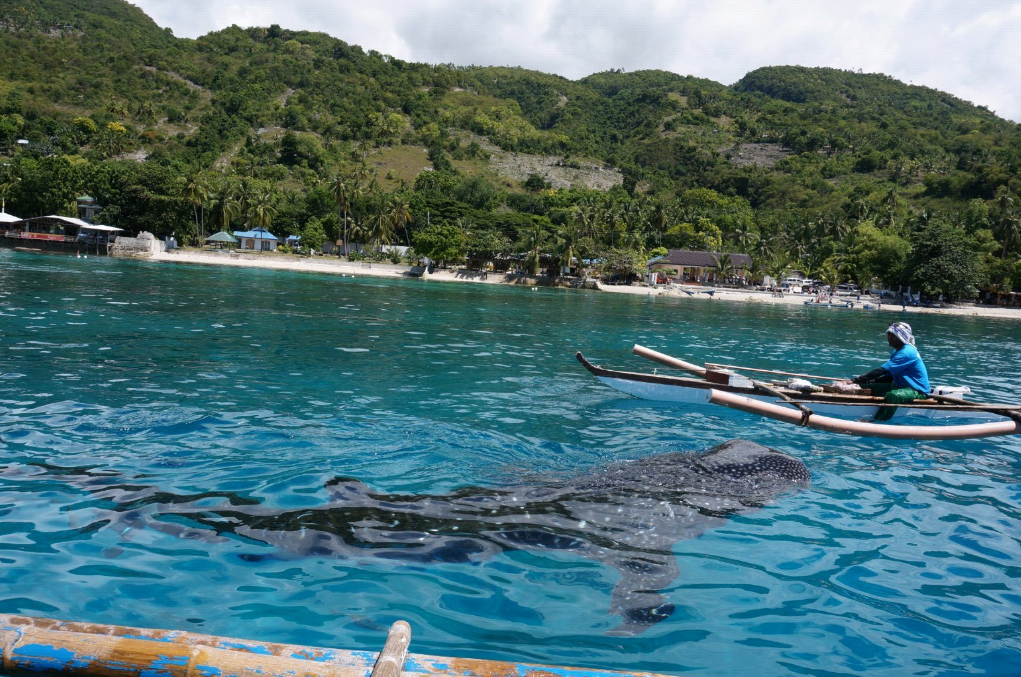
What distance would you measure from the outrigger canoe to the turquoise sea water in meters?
0.53

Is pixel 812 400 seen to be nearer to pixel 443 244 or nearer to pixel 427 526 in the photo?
pixel 427 526

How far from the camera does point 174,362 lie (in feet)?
50.2

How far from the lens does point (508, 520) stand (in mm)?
6887

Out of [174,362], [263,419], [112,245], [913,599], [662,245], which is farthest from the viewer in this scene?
[662,245]

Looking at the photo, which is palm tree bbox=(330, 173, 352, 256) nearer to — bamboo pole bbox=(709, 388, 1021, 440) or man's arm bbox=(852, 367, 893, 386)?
man's arm bbox=(852, 367, 893, 386)

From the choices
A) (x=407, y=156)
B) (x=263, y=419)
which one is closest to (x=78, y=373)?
(x=263, y=419)

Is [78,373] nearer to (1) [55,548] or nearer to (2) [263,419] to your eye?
(2) [263,419]

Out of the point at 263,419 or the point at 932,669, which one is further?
the point at 263,419

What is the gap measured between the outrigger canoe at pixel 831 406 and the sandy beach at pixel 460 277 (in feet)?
202

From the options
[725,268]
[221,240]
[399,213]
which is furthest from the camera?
[725,268]

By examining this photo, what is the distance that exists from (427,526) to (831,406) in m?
8.23

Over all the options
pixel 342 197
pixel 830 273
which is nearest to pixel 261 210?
pixel 342 197

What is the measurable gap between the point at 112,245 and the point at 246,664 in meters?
89.9

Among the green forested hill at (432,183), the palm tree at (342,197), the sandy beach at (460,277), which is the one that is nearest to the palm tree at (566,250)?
the green forested hill at (432,183)
